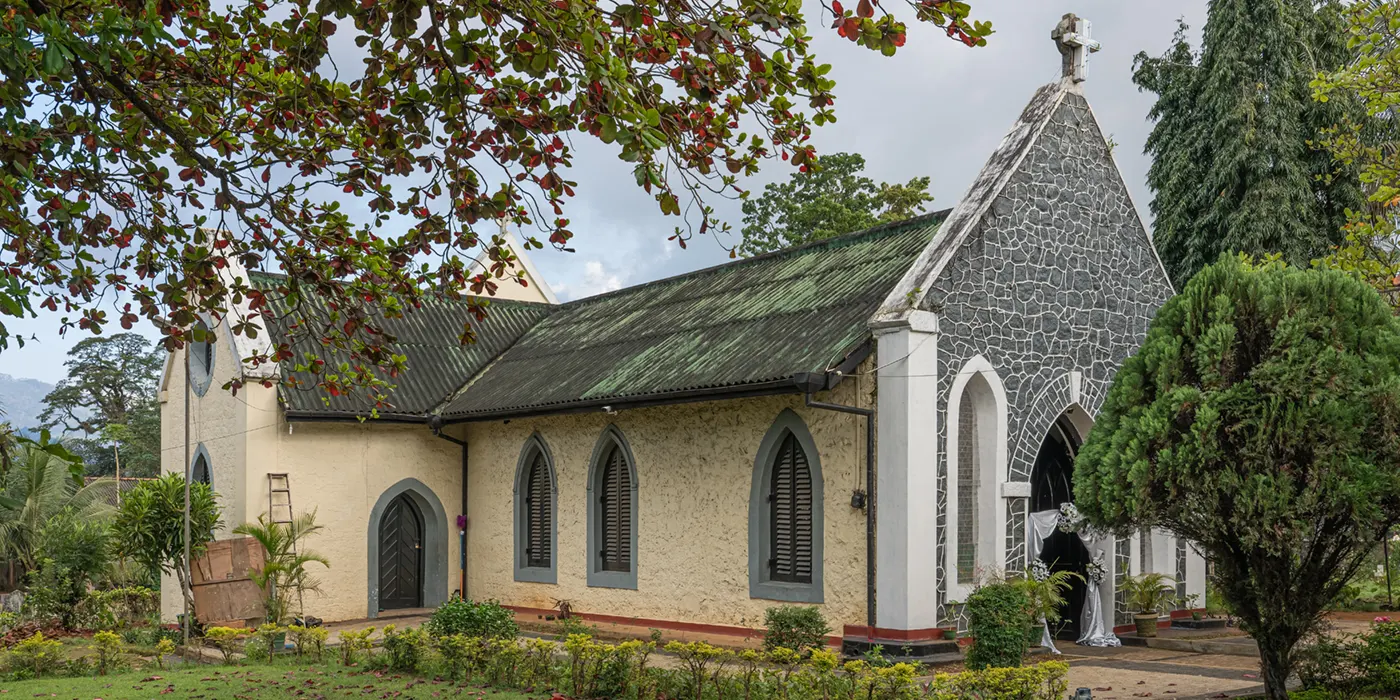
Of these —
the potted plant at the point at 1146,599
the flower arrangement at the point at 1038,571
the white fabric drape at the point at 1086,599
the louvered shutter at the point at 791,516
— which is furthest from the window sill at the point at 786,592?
the potted plant at the point at 1146,599

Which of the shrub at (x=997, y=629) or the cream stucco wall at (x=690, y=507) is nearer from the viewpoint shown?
the shrub at (x=997, y=629)

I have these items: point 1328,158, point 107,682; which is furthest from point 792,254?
point 1328,158

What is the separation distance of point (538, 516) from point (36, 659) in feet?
26.6

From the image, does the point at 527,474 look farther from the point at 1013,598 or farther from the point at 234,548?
the point at 1013,598

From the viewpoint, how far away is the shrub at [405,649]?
14.0m

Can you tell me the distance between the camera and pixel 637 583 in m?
18.3

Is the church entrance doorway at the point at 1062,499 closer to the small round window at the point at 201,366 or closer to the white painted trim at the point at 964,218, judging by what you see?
the white painted trim at the point at 964,218

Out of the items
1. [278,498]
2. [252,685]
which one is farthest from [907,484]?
[278,498]

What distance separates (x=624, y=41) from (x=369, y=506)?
15.5 m

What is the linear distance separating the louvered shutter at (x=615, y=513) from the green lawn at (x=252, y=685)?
523 centimetres

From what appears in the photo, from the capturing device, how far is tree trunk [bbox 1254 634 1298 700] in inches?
406

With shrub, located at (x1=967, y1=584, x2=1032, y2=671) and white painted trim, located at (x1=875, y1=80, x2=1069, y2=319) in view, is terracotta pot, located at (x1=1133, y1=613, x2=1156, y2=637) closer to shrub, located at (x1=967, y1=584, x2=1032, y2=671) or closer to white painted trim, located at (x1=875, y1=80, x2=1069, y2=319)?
shrub, located at (x1=967, y1=584, x2=1032, y2=671)

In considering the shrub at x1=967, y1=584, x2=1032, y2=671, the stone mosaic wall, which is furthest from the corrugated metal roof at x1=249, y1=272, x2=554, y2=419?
the shrub at x1=967, y1=584, x2=1032, y2=671

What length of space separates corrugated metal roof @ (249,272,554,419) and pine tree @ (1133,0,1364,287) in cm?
1750
